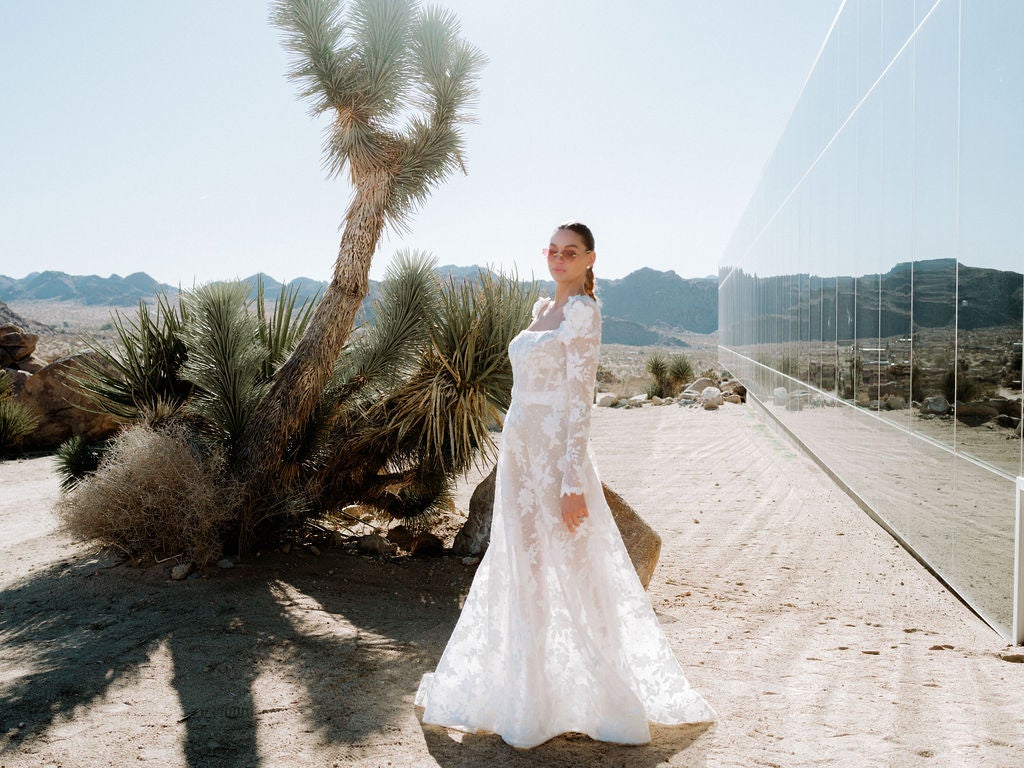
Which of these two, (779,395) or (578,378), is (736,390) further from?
(578,378)

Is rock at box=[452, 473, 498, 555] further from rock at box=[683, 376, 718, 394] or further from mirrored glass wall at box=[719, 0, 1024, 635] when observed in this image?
rock at box=[683, 376, 718, 394]

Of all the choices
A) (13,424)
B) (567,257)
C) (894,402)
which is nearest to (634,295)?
(13,424)

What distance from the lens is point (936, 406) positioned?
4805mm

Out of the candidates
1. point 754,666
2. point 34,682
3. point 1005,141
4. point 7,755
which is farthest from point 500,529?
point 1005,141

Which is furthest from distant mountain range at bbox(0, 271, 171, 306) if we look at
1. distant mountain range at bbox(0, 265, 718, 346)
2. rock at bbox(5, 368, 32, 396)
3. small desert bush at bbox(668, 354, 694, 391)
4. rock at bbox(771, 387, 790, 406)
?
rock at bbox(771, 387, 790, 406)

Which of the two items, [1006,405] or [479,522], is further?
[479,522]

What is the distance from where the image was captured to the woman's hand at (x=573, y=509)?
2.76 meters

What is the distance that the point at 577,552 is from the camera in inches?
112

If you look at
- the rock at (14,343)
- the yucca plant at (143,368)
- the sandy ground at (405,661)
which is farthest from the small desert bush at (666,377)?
the yucca plant at (143,368)

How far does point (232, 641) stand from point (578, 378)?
2184 mm

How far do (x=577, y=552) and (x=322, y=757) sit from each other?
111 cm

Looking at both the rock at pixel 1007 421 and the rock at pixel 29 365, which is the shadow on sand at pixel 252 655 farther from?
the rock at pixel 29 365

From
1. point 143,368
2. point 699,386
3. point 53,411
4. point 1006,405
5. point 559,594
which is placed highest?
point 143,368

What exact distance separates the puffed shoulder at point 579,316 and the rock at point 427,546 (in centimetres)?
327
